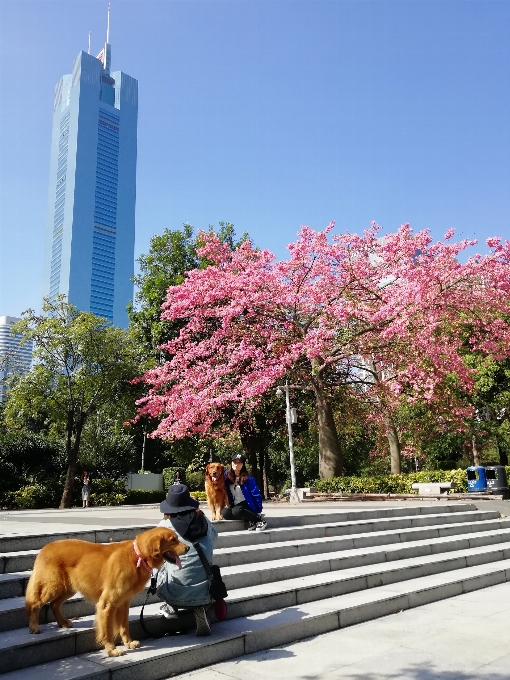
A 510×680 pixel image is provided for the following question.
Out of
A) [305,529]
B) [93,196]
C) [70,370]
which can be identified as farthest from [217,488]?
[93,196]

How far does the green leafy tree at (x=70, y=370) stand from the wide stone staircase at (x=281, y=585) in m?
18.1

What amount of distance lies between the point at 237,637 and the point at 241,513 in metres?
3.39

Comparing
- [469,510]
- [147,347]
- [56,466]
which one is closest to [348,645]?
[469,510]

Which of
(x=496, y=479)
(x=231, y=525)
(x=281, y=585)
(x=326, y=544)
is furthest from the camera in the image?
(x=496, y=479)

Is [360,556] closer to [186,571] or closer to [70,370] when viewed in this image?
[186,571]

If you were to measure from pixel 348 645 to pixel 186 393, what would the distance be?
53.4ft

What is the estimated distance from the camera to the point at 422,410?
27.8m

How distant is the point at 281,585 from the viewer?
6.35 metres

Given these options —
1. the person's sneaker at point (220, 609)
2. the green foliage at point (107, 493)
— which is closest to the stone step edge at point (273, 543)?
the person's sneaker at point (220, 609)

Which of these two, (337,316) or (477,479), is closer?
(337,316)

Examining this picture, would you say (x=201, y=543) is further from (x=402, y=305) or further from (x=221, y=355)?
(x=221, y=355)

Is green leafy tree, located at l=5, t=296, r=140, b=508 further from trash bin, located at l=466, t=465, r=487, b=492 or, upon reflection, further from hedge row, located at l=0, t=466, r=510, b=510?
trash bin, located at l=466, t=465, r=487, b=492

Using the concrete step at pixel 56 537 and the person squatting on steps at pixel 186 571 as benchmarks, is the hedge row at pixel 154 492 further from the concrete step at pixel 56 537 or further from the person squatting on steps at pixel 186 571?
the person squatting on steps at pixel 186 571

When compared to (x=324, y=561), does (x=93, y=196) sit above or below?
above
